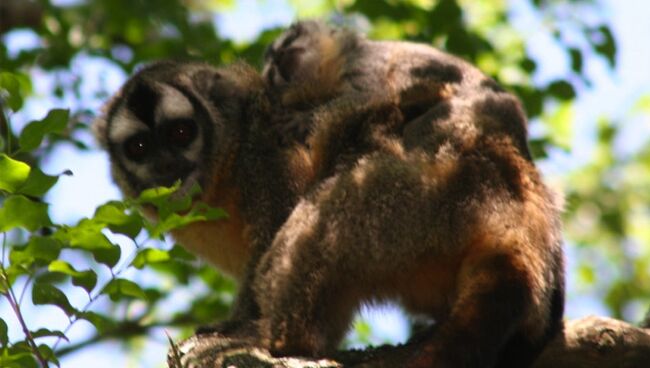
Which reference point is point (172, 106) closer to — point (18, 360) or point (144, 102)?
point (144, 102)

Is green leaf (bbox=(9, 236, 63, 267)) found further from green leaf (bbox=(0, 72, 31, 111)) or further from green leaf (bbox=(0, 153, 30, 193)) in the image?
green leaf (bbox=(0, 72, 31, 111))

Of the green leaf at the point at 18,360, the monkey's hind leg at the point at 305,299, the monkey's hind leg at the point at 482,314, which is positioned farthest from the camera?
the monkey's hind leg at the point at 305,299

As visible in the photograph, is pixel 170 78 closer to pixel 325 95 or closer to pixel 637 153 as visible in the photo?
pixel 325 95

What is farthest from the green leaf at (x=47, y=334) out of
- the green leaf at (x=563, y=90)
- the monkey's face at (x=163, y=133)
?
the green leaf at (x=563, y=90)

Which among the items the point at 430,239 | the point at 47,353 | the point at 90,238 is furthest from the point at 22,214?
the point at 430,239

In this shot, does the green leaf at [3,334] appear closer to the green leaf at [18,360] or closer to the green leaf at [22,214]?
the green leaf at [18,360]

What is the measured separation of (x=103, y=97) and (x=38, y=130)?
511cm

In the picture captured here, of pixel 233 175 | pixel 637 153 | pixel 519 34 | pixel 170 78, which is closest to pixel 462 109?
pixel 233 175

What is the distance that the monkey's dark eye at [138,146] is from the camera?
8445 millimetres

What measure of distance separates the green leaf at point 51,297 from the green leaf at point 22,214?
0.38m

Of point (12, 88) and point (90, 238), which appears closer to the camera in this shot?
point (90, 238)

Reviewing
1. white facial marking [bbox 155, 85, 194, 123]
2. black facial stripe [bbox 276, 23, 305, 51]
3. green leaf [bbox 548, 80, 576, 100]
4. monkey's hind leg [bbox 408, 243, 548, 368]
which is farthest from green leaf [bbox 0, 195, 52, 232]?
green leaf [bbox 548, 80, 576, 100]

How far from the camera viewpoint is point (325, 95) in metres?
8.52

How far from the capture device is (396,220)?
6.09 meters
